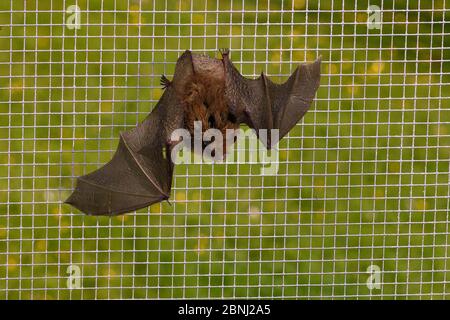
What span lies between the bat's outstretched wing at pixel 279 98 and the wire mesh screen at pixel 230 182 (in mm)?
183

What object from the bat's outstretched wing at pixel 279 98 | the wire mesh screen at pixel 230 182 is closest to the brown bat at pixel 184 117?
the bat's outstretched wing at pixel 279 98

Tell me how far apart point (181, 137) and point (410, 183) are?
0.91 m

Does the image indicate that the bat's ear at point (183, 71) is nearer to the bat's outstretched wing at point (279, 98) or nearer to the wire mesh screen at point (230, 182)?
the bat's outstretched wing at point (279, 98)

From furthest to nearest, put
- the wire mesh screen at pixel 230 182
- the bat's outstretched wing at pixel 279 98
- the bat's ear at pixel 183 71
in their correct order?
the wire mesh screen at pixel 230 182
the bat's outstretched wing at pixel 279 98
the bat's ear at pixel 183 71

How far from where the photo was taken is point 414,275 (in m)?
3.04

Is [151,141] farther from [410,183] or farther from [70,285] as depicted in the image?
[410,183]

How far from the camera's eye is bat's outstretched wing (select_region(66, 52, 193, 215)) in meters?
2.61

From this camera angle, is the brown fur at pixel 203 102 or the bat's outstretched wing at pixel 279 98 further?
the bat's outstretched wing at pixel 279 98

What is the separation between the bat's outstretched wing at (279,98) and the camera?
269 centimetres

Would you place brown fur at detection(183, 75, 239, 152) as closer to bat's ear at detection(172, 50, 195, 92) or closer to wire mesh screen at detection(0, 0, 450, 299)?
bat's ear at detection(172, 50, 195, 92)

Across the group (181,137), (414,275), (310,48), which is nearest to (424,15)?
(310,48)

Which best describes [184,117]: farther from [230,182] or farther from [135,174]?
[230,182]

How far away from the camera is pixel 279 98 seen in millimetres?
2734

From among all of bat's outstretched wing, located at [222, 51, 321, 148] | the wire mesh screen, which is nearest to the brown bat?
bat's outstretched wing, located at [222, 51, 321, 148]
